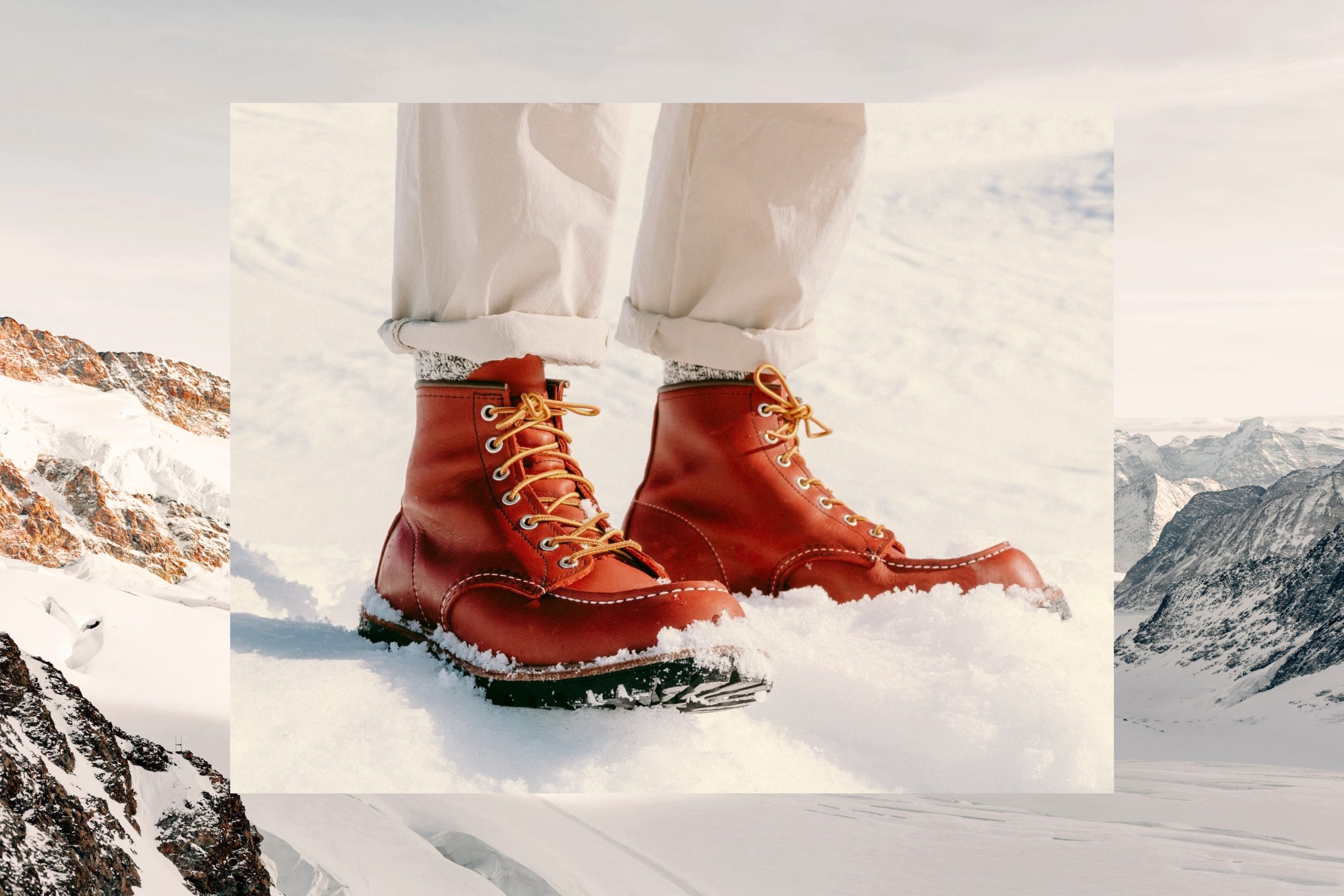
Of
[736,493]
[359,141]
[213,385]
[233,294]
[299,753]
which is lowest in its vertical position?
[299,753]

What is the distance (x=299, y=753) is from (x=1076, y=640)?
1081 mm

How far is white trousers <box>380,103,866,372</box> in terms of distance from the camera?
1.28 m

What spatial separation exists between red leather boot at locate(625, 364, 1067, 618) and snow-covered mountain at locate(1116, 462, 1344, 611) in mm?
600

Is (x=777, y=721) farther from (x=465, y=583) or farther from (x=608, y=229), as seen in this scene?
(x=608, y=229)

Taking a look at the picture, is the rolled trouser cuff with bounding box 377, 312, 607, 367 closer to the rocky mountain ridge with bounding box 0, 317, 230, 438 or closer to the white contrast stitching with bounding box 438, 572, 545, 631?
the white contrast stitching with bounding box 438, 572, 545, 631

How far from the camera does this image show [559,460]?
4.69 feet

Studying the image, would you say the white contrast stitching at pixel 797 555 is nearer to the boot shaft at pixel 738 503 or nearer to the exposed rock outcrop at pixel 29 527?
the boot shaft at pixel 738 503

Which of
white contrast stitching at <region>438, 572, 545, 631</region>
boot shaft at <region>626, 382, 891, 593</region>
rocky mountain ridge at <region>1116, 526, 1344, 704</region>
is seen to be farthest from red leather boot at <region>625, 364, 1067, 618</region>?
rocky mountain ridge at <region>1116, 526, 1344, 704</region>

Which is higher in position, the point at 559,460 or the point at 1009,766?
the point at 559,460

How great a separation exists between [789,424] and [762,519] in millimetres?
159

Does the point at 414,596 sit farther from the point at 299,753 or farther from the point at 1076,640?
the point at 1076,640

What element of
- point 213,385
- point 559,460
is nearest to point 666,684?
point 559,460

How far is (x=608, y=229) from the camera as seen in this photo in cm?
137

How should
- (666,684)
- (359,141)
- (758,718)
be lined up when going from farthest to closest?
(359,141) < (758,718) < (666,684)
